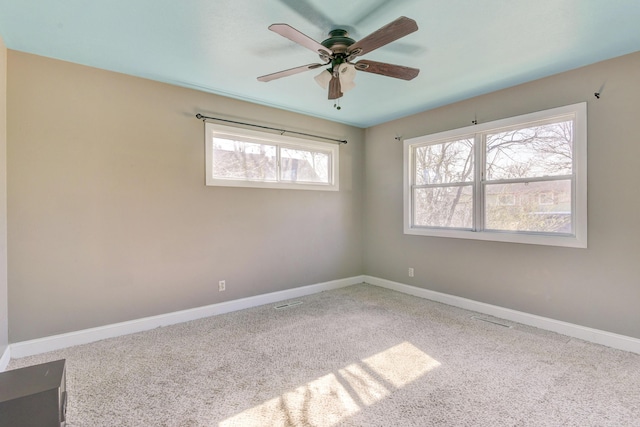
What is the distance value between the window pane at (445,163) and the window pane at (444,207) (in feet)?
0.42

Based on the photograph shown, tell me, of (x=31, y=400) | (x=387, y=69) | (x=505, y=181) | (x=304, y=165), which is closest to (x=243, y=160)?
(x=304, y=165)

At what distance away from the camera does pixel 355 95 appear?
351cm

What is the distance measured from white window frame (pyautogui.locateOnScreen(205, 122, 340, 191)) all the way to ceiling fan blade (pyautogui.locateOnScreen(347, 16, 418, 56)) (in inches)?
79.3

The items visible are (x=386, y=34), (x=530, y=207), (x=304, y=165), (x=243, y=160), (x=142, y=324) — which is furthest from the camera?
(x=304, y=165)

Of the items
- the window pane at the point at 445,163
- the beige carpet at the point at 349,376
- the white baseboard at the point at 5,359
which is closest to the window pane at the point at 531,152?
the window pane at the point at 445,163

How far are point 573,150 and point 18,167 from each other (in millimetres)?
5067

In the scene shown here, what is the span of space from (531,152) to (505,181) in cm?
38

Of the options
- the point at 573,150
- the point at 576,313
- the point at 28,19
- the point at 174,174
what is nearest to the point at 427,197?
the point at 573,150

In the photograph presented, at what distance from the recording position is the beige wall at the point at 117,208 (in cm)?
257

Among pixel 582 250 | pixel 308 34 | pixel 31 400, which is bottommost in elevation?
pixel 31 400

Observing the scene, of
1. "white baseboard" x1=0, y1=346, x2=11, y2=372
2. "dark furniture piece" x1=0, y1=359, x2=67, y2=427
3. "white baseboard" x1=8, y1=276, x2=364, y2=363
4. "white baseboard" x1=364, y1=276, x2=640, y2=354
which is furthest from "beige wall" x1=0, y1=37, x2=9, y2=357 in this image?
"white baseboard" x1=364, y1=276, x2=640, y2=354

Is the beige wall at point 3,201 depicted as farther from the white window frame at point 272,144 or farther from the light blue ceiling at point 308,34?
the white window frame at point 272,144

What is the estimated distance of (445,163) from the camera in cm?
402

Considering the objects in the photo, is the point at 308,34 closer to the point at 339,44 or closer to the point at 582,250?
the point at 339,44
